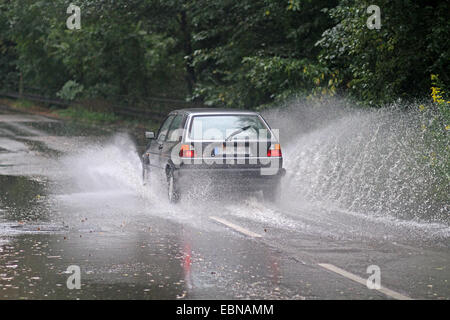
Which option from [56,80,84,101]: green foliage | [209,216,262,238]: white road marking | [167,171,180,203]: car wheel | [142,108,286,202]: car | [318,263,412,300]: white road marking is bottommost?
[318,263,412,300]: white road marking

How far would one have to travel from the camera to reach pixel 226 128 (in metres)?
13.4

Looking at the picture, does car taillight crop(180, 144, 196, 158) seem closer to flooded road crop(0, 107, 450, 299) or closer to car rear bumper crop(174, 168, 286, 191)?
car rear bumper crop(174, 168, 286, 191)

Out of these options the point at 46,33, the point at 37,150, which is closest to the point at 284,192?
the point at 37,150

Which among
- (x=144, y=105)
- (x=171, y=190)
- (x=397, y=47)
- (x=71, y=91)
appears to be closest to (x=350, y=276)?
(x=171, y=190)

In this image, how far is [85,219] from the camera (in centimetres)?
1180

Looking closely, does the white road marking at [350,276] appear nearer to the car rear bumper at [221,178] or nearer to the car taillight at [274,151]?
the car rear bumper at [221,178]

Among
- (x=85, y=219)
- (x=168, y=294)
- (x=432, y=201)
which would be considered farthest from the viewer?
(x=432, y=201)

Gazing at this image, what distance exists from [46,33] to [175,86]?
36.3 feet

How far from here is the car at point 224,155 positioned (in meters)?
13.1

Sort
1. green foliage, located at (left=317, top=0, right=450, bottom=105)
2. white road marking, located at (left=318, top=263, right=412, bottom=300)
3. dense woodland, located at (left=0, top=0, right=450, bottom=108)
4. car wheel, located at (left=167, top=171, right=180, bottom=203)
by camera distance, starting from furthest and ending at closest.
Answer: dense woodland, located at (left=0, top=0, right=450, bottom=108) → green foliage, located at (left=317, top=0, right=450, bottom=105) → car wheel, located at (left=167, top=171, right=180, bottom=203) → white road marking, located at (left=318, top=263, right=412, bottom=300)

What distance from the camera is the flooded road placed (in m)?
7.47

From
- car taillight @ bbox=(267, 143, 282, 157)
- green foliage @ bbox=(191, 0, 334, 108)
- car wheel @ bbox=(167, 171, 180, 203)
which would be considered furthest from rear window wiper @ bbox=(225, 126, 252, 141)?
green foliage @ bbox=(191, 0, 334, 108)

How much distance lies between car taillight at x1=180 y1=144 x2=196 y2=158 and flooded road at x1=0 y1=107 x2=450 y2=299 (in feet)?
2.40
